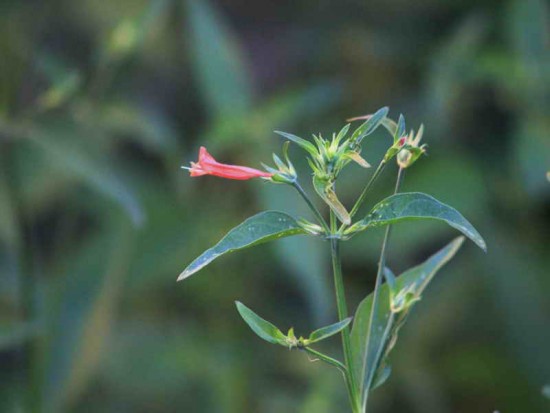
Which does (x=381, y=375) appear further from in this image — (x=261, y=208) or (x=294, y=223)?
(x=261, y=208)

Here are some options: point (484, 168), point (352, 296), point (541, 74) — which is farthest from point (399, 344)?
point (541, 74)

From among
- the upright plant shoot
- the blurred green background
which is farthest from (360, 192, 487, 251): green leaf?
the blurred green background

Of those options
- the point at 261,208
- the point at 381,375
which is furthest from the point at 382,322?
the point at 261,208

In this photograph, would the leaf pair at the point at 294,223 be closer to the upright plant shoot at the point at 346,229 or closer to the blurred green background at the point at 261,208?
the upright plant shoot at the point at 346,229

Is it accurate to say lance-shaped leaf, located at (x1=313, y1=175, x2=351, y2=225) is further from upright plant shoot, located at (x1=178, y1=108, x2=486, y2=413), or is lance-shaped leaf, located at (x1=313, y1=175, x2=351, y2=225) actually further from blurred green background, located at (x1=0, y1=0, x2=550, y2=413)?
blurred green background, located at (x1=0, y1=0, x2=550, y2=413)

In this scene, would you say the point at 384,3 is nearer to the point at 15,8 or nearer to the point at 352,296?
the point at 352,296

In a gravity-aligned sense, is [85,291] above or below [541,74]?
below
